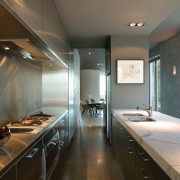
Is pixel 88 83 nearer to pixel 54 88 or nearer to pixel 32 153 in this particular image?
pixel 54 88

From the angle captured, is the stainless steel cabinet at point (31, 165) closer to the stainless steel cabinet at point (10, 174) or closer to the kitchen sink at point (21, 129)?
the stainless steel cabinet at point (10, 174)

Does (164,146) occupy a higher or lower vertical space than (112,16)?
lower

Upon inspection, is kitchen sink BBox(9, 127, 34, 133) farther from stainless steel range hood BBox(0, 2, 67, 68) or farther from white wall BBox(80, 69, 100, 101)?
white wall BBox(80, 69, 100, 101)

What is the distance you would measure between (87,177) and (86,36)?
307 centimetres

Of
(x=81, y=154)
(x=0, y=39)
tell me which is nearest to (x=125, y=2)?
(x=0, y=39)

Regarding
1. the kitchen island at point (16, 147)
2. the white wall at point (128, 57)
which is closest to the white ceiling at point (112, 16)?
the white wall at point (128, 57)

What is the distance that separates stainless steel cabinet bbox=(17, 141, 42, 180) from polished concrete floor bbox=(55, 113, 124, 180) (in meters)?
1.38

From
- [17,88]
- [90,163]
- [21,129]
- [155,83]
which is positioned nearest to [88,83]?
[155,83]

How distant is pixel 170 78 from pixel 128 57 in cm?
218

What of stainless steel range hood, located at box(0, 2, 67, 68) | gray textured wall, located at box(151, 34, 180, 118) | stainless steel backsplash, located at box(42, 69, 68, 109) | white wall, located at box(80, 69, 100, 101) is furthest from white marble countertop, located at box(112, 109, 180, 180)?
white wall, located at box(80, 69, 100, 101)

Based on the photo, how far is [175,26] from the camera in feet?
16.3

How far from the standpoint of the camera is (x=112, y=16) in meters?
3.57

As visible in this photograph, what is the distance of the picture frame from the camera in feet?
15.6

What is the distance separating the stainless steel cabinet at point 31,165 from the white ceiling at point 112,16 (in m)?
2.10
